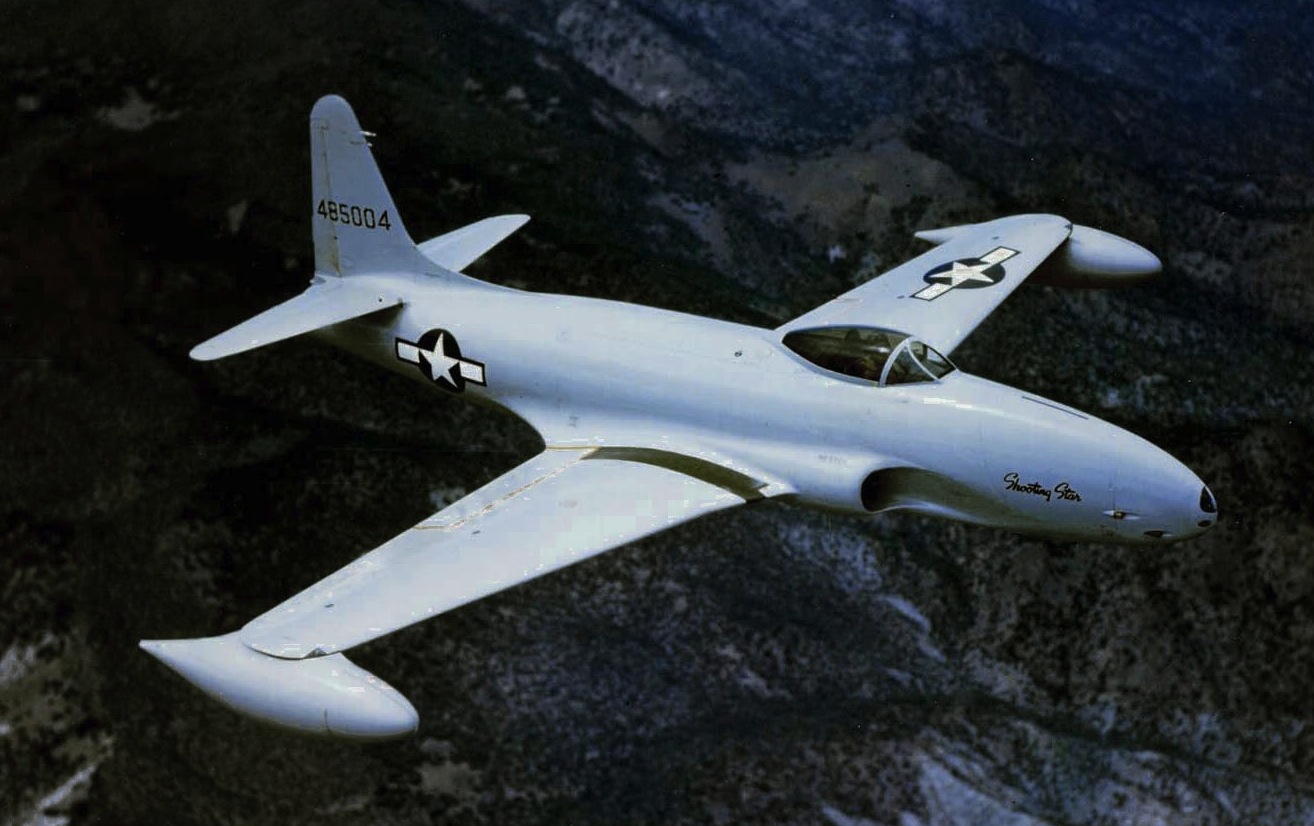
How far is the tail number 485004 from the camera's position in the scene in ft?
36.3

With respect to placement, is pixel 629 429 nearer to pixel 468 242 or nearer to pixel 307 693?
pixel 468 242

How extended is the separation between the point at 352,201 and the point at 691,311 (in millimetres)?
3506

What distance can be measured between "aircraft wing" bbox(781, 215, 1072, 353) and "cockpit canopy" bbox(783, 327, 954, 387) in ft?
0.76

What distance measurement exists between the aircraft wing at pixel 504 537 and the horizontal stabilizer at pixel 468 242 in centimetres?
257

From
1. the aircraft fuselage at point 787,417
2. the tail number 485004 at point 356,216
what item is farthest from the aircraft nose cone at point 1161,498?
the tail number 485004 at point 356,216

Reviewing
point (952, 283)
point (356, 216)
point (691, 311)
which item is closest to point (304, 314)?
point (356, 216)

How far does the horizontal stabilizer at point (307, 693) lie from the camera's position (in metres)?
7.63

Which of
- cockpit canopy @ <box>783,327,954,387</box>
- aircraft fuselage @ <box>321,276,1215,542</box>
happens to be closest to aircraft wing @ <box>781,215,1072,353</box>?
cockpit canopy @ <box>783,327,954,387</box>

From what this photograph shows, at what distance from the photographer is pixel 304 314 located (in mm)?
10727

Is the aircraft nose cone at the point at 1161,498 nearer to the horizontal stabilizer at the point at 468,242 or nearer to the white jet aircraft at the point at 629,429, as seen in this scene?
the white jet aircraft at the point at 629,429

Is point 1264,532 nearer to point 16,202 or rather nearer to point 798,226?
point 798,226

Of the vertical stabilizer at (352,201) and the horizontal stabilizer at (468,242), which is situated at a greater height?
the vertical stabilizer at (352,201)

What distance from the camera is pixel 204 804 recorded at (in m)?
9.19

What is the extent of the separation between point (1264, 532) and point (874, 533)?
3.34 meters
